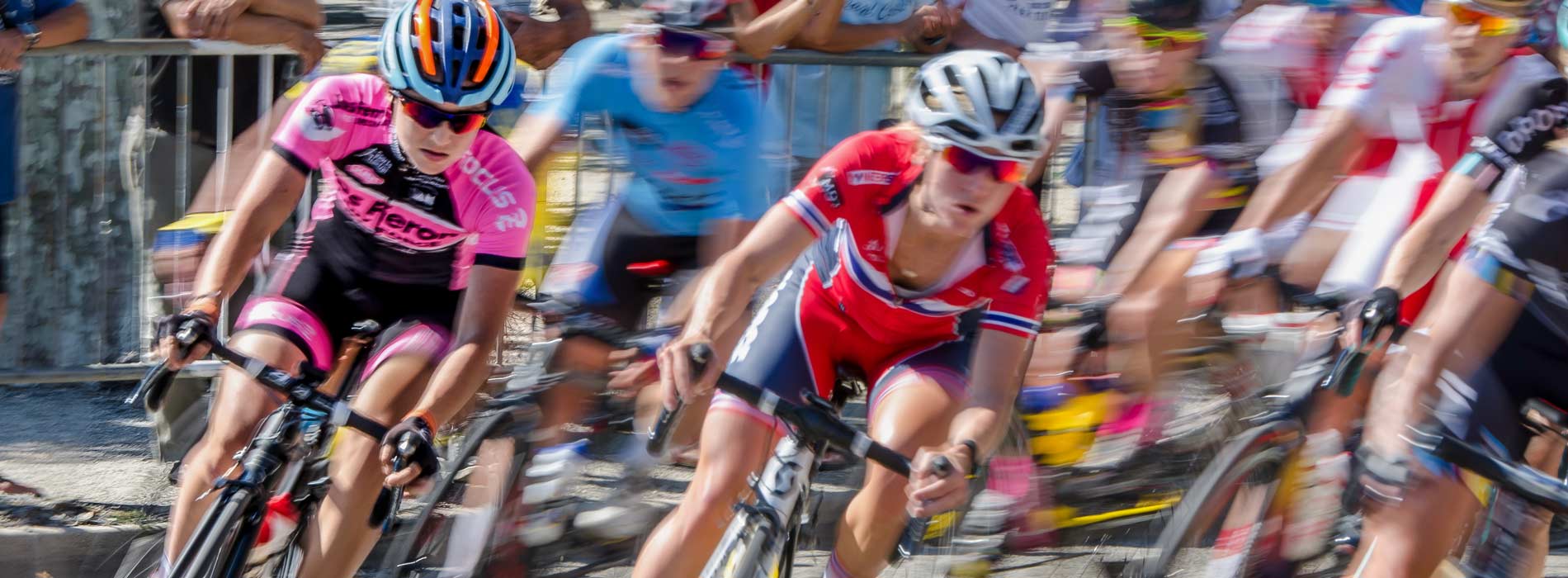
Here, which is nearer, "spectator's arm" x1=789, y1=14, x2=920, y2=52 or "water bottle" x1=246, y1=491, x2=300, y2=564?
"water bottle" x1=246, y1=491, x2=300, y2=564

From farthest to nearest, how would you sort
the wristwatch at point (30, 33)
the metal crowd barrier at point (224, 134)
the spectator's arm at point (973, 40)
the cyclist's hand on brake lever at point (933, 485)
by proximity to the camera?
the spectator's arm at point (973, 40), the metal crowd barrier at point (224, 134), the wristwatch at point (30, 33), the cyclist's hand on brake lever at point (933, 485)

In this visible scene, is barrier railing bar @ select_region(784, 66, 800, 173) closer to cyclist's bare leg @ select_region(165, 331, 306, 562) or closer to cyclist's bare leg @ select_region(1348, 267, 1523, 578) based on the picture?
cyclist's bare leg @ select_region(165, 331, 306, 562)

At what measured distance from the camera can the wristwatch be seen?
18.0 ft

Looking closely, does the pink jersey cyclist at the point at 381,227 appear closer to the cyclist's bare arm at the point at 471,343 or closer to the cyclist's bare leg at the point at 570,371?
the cyclist's bare arm at the point at 471,343

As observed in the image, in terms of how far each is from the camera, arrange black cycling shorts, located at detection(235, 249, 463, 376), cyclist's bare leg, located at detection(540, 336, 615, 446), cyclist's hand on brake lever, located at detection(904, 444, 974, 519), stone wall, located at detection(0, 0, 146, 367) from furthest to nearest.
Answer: stone wall, located at detection(0, 0, 146, 367)
cyclist's bare leg, located at detection(540, 336, 615, 446)
black cycling shorts, located at detection(235, 249, 463, 376)
cyclist's hand on brake lever, located at detection(904, 444, 974, 519)

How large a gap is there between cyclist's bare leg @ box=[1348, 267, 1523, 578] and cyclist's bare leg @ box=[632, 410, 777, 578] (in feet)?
4.88

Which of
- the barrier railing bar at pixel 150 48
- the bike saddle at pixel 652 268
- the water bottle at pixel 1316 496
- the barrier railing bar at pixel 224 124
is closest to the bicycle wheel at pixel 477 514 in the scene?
the bike saddle at pixel 652 268

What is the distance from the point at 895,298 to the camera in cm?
445

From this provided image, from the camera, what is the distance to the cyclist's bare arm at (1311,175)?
16.9ft

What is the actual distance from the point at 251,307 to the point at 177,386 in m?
1.70

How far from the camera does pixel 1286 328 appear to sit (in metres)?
5.36

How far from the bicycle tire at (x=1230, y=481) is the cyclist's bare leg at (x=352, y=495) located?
2.11m

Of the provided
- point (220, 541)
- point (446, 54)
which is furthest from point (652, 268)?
point (220, 541)

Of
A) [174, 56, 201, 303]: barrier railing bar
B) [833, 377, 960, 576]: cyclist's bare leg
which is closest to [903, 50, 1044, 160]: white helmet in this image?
[833, 377, 960, 576]: cyclist's bare leg
